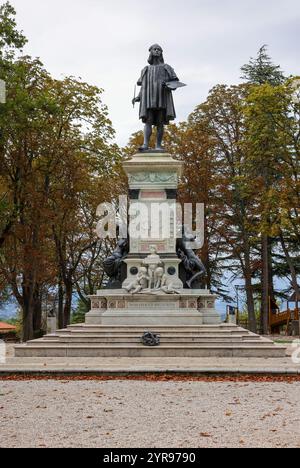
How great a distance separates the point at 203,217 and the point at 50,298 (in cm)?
1445

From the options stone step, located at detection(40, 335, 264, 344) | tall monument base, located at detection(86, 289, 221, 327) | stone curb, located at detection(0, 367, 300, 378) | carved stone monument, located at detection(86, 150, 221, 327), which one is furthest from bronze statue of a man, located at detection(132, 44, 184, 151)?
stone curb, located at detection(0, 367, 300, 378)

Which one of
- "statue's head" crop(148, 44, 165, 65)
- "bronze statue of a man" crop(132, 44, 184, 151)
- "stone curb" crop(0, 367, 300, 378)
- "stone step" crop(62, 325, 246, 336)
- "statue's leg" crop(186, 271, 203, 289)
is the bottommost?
"stone curb" crop(0, 367, 300, 378)

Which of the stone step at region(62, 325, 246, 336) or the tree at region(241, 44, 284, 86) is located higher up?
the tree at region(241, 44, 284, 86)

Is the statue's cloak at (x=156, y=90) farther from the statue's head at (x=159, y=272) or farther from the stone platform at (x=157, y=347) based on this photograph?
the stone platform at (x=157, y=347)

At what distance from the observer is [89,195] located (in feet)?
107

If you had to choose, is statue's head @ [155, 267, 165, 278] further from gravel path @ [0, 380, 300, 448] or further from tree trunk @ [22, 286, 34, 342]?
tree trunk @ [22, 286, 34, 342]

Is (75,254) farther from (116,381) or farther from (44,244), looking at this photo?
(116,381)

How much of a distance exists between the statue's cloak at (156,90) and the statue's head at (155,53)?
28 centimetres

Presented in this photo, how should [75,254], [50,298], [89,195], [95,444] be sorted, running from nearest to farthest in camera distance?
1. [95,444]
2. [89,195]
3. [75,254]
4. [50,298]

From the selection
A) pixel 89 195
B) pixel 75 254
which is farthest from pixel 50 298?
pixel 89 195

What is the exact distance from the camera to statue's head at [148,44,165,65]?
2052cm

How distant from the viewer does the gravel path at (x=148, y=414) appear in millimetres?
6879

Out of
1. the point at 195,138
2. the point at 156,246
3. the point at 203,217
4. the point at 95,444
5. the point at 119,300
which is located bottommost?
the point at 95,444

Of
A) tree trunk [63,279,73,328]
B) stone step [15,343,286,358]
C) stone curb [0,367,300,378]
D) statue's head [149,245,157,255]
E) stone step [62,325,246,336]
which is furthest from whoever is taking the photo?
tree trunk [63,279,73,328]
